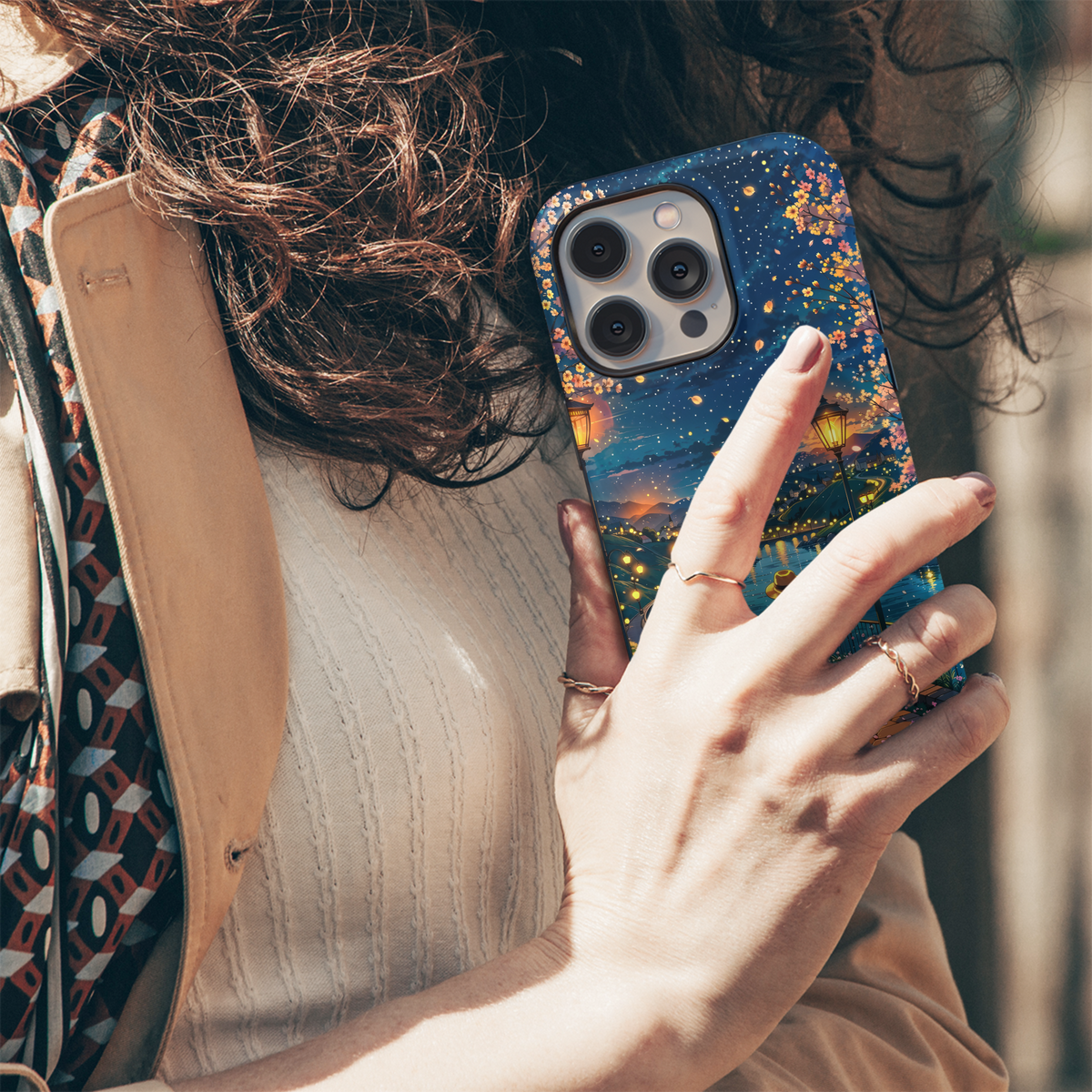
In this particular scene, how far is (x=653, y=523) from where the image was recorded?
25.4 inches

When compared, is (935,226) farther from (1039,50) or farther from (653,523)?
(653,523)

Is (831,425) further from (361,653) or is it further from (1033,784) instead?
(1033,784)

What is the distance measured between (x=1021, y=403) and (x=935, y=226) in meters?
0.99

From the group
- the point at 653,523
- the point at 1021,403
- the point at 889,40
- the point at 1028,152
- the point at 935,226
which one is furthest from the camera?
the point at 1021,403

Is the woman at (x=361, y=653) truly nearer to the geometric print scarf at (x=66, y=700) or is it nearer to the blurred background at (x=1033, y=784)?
the geometric print scarf at (x=66, y=700)

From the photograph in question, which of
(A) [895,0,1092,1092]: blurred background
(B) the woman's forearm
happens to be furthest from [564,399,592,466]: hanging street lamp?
(A) [895,0,1092,1092]: blurred background

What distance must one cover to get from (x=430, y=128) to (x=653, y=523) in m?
0.37

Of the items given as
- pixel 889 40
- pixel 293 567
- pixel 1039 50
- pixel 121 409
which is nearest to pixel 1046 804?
pixel 1039 50

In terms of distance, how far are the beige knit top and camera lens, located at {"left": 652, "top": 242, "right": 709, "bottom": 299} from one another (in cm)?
30

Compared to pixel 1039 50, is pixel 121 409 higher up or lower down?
lower down

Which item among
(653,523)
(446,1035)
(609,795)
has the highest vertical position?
(653,523)

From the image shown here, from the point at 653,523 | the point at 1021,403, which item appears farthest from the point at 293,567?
the point at 1021,403

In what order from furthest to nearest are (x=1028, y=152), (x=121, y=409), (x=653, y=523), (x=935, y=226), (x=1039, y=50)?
(x=1028, y=152)
(x=1039, y=50)
(x=935, y=226)
(x=653, y=523)
(x=121, y=409)

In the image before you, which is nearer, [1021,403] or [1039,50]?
[1039,50]
